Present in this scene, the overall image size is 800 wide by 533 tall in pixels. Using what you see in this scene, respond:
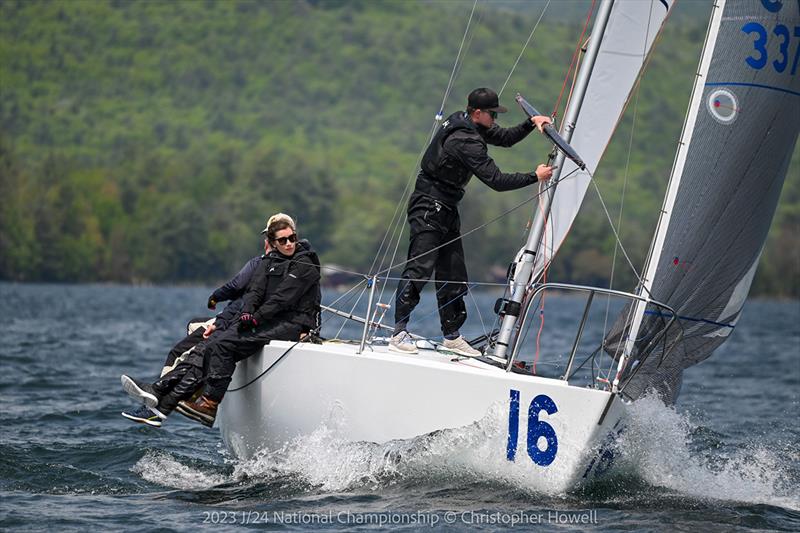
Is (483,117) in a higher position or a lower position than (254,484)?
higher

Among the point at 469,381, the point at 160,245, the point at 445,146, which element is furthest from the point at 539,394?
the point at 160,245

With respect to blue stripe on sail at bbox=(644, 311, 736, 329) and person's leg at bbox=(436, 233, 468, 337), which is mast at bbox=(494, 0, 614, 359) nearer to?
person's leg at bbox=(436, 233, 468, 337)

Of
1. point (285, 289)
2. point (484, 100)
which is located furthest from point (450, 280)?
point (484, 100)

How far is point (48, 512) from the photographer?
707 cm

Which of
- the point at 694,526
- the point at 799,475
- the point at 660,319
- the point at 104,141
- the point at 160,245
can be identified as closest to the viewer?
the point at 694,526

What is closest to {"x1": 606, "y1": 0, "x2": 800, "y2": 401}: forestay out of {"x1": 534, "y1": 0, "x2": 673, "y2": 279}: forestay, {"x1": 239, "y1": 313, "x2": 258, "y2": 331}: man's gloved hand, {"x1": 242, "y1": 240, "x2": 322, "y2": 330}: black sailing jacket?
{"x1": 534, "y1": 0, "x2": 673, "y2": 279}: forestay

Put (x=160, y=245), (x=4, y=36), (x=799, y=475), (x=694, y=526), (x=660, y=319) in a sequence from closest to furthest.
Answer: (x=694, y=526) → (x=660, y=319) → (x=799, y=475) → (x=160, y=245) → (x=4, y=36)

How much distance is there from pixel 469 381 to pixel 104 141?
14742 cm

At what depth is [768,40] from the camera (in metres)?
7.89

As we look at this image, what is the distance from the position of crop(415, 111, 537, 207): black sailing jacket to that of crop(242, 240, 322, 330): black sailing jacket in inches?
35.1

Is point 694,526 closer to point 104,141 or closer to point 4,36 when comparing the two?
point 104,141

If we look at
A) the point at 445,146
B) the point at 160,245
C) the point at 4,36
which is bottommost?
the point at 160,245

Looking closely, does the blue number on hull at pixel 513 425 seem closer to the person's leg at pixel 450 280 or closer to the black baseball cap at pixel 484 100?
the person's leg at pixel 450 280

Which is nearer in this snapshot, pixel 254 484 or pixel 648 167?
pixel 254 484
